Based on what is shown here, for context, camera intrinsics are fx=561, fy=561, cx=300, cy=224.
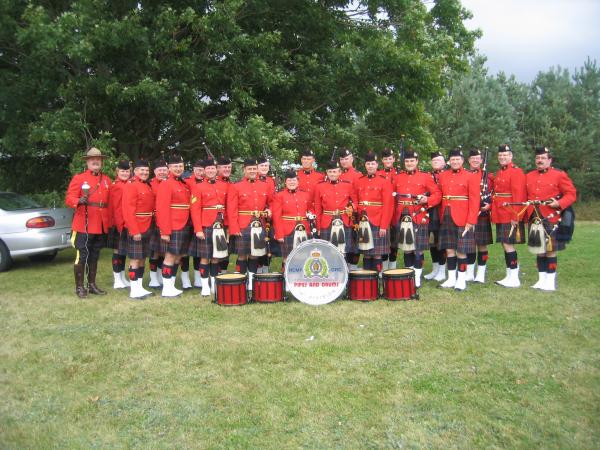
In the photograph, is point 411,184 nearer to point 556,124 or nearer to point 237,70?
point 237,70

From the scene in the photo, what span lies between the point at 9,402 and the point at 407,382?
2984 millimetres

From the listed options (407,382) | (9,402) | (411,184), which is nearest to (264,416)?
(407,382)

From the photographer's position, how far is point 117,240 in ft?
26.6

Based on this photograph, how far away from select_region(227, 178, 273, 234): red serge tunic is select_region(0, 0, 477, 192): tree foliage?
219cm

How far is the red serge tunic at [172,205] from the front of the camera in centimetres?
736

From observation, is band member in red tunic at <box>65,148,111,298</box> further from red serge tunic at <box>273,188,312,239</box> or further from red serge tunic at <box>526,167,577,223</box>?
red serge tunic at <box>526,167,577,223</box>

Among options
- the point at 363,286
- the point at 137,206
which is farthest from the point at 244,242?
the point at 363,286

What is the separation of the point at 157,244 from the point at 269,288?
1.95m

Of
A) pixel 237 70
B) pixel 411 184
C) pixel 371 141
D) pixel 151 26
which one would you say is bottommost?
pixel 411 184

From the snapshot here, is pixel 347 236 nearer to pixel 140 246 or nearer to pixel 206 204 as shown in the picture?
pixel 206 204

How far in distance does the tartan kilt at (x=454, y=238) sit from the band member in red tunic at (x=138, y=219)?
4.01 m

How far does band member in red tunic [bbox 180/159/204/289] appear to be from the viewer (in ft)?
24.7

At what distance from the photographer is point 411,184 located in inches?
306

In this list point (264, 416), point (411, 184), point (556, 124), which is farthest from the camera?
point (556, 124)
